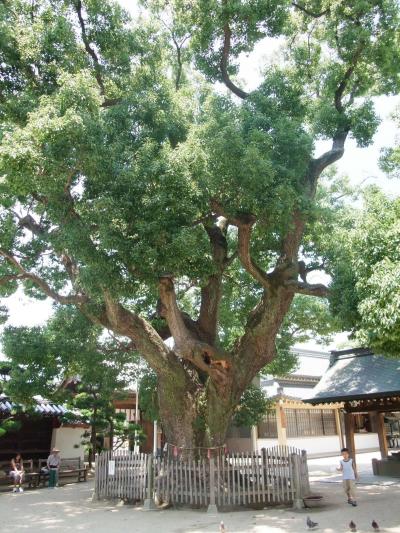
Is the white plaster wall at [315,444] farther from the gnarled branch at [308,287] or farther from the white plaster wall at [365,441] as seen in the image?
the gnarled branch at [308,287]

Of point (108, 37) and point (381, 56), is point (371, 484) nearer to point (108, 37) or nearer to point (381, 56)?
point (381, 56)

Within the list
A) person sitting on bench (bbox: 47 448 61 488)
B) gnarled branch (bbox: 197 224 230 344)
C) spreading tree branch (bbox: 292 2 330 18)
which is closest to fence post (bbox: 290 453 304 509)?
gnarled branch (bbox: 197 224 230 344)

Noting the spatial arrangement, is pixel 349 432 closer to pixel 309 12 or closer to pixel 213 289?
pixel 213 289

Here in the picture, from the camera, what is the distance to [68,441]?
19.5 m

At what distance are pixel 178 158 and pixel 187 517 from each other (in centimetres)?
734

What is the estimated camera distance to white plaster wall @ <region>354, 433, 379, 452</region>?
2574cm

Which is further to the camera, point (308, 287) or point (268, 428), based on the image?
point (268, 428)

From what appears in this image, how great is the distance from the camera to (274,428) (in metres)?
22.2

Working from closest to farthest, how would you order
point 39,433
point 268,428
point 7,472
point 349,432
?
point 349,432
point 7,472
point 39,433
point 268,428

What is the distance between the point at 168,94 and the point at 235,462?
29.2 feet

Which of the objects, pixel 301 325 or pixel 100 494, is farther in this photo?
pixel 301 325

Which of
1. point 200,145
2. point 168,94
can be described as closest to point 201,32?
point 168,94

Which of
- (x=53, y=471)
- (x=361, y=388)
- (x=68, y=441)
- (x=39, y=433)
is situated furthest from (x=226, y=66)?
(x=68, y=441)

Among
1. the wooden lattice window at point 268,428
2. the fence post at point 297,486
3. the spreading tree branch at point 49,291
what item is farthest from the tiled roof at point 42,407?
the fence post at point 297,486
